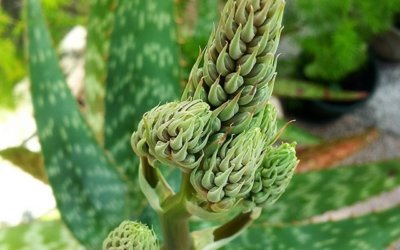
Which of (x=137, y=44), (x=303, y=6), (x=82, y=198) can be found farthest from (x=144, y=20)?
(x=303, y=6)

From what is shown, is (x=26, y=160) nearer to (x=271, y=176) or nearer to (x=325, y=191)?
(x=325, y=191)

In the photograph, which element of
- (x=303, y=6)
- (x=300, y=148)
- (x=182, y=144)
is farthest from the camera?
(x=303, y=6)

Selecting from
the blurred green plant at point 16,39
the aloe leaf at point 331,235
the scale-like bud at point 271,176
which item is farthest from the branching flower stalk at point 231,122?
the blurred green plant at point 16,39

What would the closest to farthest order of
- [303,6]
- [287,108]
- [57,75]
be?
1. [57,75]
2. [303,6]
3. [287,108]

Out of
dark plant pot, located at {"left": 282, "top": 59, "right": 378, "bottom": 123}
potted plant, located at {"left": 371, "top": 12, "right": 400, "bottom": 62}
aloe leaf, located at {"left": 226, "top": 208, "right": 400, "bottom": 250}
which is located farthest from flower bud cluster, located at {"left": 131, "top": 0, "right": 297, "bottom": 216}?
potted plant, located at {"left": 371, "top": 12, "right": 400, "bottom": 62}

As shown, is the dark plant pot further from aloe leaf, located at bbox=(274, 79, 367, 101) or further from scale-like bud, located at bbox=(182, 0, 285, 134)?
scale-like bud, located at bbox=(182, 0, 285, 134)

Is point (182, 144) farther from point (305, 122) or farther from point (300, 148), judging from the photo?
point (305, 122)
